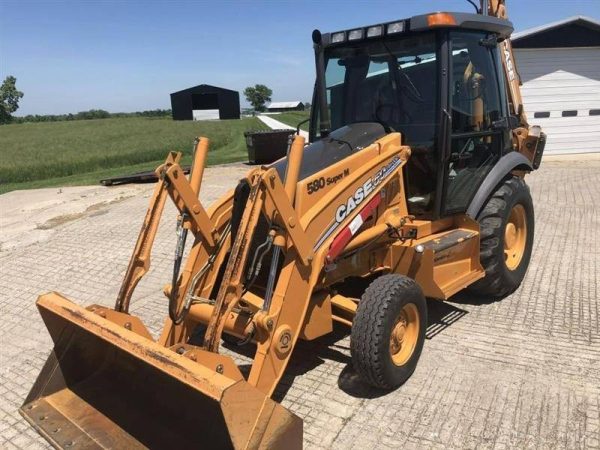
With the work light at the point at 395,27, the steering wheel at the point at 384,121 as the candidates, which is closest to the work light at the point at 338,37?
the work light at the point at 395,27

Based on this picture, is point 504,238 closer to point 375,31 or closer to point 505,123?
point 505,123

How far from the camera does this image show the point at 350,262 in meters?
4.11

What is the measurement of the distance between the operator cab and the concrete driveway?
1183mm

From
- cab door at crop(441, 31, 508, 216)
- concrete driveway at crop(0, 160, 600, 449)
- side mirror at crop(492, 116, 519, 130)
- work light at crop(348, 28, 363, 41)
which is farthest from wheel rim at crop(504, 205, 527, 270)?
work light at crop(348, 28, 363, 41)

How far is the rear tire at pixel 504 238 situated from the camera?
15.6 feet

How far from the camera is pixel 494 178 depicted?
16.0 feet

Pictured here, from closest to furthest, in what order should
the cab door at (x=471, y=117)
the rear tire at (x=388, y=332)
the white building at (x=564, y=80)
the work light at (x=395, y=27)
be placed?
the rear tire at (x=388, y=332), the work light at (x=395, y=27), the cab door at (x=471, y=117), the white building at (x=564, y=80)

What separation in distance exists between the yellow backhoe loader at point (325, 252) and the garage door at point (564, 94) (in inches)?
409

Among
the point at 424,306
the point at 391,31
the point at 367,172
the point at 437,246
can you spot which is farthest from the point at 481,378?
the point at 391,31

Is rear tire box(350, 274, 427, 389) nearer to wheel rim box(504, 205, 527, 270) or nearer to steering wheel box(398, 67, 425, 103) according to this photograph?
steering wheel box(398, 67, 425, 103)

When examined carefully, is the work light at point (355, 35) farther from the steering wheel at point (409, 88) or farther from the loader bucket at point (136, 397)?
the loader bucket at point (136, 397)

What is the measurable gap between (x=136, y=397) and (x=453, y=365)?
225 centimetres

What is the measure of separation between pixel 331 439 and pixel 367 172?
5.93 feet

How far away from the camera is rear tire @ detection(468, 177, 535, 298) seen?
4.76 meters
